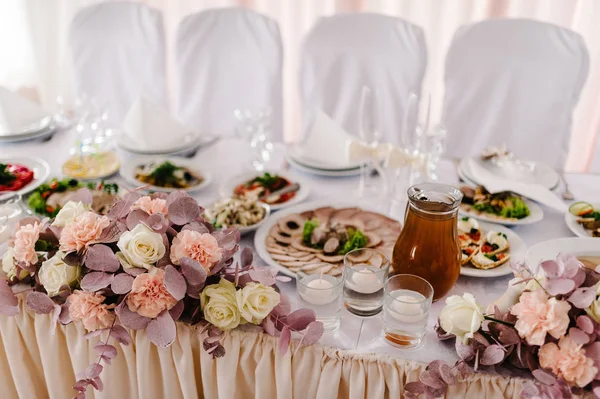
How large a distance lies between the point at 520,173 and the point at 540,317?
0.88 meters

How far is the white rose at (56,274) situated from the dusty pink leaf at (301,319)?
15.2 inches

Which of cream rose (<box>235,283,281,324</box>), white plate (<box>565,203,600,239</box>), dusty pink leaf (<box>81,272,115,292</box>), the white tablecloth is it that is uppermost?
dusty pink leaf (<box>81,272,115,292</box>)

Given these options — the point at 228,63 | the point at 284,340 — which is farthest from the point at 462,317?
the point at 228,63

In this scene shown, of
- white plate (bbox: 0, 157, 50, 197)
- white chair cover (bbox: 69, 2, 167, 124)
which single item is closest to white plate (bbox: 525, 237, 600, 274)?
white plate (bbox: 0, 157, 50, 197)

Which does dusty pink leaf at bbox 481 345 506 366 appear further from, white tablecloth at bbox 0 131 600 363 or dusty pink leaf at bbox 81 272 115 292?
dusty pink leaf at bbox 81 272 115 292

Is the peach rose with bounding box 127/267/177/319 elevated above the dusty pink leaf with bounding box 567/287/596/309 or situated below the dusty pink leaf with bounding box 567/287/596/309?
below

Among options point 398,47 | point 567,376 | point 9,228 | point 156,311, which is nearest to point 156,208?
point 156,311

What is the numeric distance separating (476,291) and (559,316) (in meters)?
0.32

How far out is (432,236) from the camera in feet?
3.43

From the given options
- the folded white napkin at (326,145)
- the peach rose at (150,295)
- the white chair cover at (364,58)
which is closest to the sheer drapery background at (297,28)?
the white chair cover at (364,58)

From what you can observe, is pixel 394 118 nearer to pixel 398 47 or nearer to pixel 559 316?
pixel 398 47

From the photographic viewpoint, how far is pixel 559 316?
86 centimetres

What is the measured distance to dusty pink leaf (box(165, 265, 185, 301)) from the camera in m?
0.94

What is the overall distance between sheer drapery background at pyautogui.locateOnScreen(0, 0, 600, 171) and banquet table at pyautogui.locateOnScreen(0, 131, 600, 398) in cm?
177
